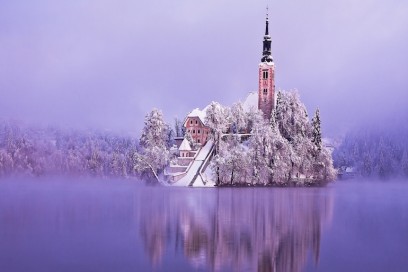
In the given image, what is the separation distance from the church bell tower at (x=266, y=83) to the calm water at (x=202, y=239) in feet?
243

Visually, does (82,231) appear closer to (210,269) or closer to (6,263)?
(6,263)

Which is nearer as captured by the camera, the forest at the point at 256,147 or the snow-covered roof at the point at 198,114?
the forest at the point at 256,147

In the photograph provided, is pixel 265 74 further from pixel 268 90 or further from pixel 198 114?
pixel 198 114

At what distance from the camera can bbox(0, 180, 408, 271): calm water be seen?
2416 centimetres

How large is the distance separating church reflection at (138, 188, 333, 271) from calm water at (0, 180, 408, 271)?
0.05 meters

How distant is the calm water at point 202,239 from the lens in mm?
24156

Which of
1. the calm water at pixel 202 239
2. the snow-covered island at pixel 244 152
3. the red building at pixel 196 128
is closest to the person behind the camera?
the calm water at pixel 202 239

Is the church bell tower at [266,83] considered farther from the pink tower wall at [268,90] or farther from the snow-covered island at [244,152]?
the snow-covered island at [244,152]

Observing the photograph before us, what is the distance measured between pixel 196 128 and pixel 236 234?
8024cm

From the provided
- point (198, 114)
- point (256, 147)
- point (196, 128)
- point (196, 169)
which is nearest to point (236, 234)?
point (256, 147)

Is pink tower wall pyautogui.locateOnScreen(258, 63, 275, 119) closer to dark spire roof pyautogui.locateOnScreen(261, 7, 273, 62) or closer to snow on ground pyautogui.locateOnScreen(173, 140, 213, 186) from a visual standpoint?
dark spire roof pyautogui.locateOnScreen(261, 7, 273, 62)

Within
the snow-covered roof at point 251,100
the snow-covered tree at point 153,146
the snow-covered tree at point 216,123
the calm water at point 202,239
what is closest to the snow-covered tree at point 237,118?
the snow-covered tree at point 216,123

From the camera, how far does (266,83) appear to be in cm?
12312

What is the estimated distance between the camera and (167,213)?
45188 mm
